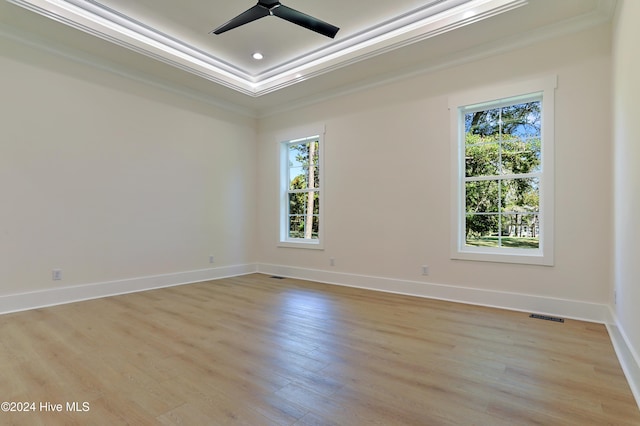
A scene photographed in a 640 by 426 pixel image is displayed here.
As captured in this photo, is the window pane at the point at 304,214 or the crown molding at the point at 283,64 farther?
the window pane at the point at 304,214

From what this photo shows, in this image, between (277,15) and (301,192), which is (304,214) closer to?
(301,192)

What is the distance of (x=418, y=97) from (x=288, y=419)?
12.8ft

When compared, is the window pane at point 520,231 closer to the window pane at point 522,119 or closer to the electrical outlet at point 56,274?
the window pane at point 522,119

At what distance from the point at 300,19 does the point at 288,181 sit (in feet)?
10.1

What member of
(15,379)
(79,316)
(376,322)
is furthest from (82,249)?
(376,322)

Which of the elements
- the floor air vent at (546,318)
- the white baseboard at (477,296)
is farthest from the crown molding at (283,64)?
the floor air vent at (546,318)

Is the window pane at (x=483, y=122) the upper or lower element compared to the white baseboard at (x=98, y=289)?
upper

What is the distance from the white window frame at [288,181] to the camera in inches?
204

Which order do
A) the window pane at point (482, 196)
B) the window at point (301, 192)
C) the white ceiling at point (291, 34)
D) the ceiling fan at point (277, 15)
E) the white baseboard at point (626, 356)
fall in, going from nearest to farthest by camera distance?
1. the white baseboard at point (626, 356)
2. the ceiling fan at point (277, 15)
3. the white ceiling at point (291, 34)
4. the window pane at point (482, 196)
5. the window at point (301, 192)

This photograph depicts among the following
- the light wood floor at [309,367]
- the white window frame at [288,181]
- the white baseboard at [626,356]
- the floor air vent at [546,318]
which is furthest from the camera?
the white window frame at [288,181]

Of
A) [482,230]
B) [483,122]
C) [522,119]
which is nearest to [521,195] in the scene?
[482,230]

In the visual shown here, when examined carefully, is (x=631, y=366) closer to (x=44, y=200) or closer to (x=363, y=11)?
(x=363, y=11)

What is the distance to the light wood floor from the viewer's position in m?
1.61

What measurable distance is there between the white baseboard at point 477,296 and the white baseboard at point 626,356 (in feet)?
1.05
